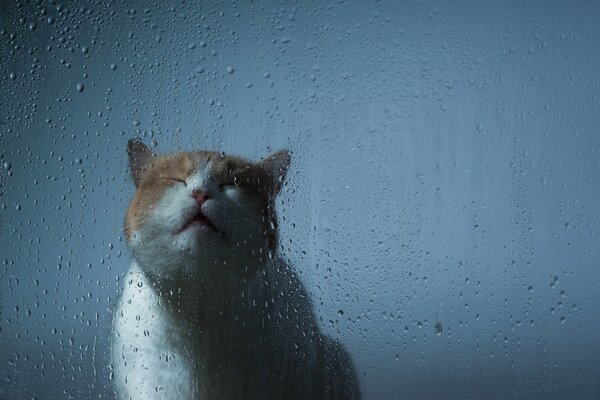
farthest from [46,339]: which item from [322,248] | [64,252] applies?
[322,248]

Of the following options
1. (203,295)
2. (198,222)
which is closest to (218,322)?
(203,295)

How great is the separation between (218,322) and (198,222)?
149mm

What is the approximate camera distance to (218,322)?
766 mm

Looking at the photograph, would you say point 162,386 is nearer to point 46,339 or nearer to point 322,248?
point 46,339

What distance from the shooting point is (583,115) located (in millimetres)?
885

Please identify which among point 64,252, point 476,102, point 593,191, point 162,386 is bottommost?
point 162,386

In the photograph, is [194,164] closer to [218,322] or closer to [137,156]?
[137,156]

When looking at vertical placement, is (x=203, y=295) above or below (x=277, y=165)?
below

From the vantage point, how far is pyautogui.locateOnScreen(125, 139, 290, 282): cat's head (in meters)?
0.78

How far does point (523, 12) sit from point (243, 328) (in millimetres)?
566

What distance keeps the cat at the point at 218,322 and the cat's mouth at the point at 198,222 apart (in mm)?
→ 40

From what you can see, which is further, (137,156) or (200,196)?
(200,196)

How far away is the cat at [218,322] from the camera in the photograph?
0.75 m

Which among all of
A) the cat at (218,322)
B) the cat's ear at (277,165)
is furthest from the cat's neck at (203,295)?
the cat's ear at (277,165)
